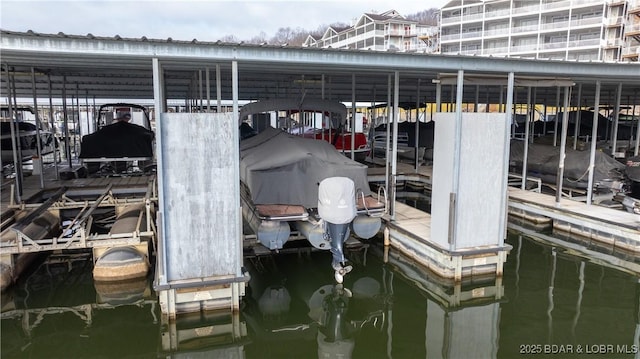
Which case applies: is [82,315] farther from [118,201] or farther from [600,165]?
[600,165]

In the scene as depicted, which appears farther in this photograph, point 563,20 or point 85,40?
point 563,20

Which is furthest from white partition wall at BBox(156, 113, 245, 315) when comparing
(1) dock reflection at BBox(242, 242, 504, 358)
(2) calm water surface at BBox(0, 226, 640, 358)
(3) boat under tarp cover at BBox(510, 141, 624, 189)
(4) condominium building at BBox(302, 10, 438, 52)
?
(4) condominium building at BBox(302, 10, 438, 52)

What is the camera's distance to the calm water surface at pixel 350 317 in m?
5.18

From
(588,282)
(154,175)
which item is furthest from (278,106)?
(588,282)

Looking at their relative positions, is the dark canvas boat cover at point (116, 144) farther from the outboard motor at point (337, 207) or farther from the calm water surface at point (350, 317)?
the outboard motor at point (337, 207)

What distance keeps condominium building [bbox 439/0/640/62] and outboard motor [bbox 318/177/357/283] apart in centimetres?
4112

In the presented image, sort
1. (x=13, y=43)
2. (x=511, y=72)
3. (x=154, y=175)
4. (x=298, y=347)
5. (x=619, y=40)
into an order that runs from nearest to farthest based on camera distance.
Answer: (x=13, y=43) < (x=298, y=347) < (x=511, y=72) < (x=154, y=175) < (x=619, y=40)

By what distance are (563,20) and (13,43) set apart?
5294 cm

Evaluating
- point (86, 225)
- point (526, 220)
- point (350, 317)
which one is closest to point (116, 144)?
point (86, 225)

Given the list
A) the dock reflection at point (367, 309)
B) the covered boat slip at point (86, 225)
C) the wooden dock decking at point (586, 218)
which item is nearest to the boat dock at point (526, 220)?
the wooden dock decking at point (586, 218)

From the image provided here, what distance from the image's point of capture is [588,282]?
23.3 feet

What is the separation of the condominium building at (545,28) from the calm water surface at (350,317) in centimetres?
3987

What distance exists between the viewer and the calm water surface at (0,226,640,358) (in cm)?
518

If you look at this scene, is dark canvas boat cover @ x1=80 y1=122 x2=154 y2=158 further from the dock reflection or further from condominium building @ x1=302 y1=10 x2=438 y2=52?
condominium building @ x1=302 y1=10 x2=438 y2=52
